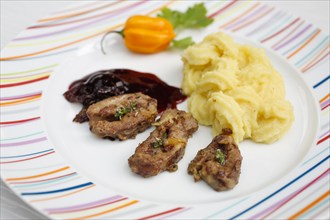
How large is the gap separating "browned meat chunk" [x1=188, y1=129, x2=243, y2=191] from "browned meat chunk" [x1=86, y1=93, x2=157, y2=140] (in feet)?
3.28

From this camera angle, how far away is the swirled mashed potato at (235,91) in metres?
7.28

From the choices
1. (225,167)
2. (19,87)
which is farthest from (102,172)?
(19,87)

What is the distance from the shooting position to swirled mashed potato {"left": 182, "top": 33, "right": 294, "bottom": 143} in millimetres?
7281

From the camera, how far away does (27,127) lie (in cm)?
740

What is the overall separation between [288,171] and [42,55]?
4453mm

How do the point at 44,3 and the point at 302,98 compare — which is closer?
the point at 302,98

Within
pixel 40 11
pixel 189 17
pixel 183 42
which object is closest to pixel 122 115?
pixel 183 42

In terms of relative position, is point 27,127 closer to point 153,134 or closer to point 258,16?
point 153,134

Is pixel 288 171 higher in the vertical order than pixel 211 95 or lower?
lower

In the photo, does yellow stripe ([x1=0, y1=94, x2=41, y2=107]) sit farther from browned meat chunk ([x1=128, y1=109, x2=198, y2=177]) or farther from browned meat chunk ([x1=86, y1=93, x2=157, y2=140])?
browned meat chunk ([x1=128, y1=109, x2=198, y2=177])

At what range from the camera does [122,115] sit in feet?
24.6

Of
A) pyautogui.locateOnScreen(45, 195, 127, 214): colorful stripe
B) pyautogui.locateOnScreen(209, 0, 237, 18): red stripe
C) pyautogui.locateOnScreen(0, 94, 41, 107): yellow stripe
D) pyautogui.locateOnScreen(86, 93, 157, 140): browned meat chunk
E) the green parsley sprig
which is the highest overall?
pyautogui.locateOnScreen(209, 0, 237, 18): red stripe

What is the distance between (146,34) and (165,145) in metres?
2.61

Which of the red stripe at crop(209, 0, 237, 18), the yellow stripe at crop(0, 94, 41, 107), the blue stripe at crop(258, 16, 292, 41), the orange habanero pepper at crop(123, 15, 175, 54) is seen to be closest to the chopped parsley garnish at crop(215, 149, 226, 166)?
the orange habanero pepper at crop(123, 15, 175, 54)
